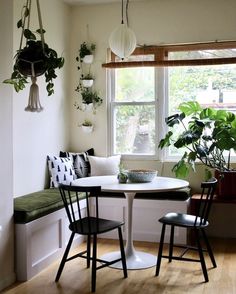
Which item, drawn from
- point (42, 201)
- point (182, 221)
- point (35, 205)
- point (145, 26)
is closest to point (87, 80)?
point (145, 26)

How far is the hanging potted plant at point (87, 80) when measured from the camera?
4969 millimetres

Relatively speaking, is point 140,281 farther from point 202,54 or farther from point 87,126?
point 202,54

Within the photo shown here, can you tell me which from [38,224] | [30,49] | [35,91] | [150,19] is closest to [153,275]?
[38,224]

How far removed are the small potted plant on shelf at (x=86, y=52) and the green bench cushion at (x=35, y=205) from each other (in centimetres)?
176

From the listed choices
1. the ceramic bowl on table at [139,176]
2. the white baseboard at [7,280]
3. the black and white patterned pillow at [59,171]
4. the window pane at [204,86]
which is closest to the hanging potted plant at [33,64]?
the ceramic bowl on table at [139,176]

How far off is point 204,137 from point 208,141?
0.09 meters

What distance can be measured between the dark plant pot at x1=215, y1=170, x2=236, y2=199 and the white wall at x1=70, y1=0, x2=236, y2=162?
956 millimetres

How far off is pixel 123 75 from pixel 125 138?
2.54 feet

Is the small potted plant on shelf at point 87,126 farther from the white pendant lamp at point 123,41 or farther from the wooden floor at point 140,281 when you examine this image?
the wooden floor at point 140,281

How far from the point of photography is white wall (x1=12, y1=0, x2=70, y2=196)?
156 inches

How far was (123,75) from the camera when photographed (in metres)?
5.01

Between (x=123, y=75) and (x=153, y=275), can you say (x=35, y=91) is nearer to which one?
(x=153, y=275)

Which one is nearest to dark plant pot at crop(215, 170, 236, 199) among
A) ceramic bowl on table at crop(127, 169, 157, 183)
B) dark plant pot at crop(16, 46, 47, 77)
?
ceramic bowl on table at crop(127, 169, 157, 183)

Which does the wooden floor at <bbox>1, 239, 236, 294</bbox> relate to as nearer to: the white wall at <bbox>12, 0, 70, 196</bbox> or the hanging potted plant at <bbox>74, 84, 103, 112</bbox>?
the white wall at <bbox>12, 0, 70, 196</bbox>
